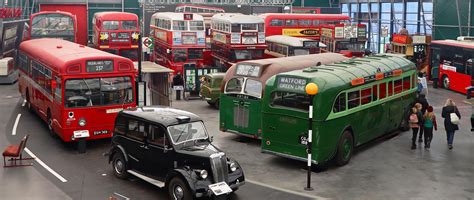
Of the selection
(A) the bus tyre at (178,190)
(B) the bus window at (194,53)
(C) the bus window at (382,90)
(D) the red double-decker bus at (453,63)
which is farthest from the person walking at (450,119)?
(B) the bus window at (194,53)

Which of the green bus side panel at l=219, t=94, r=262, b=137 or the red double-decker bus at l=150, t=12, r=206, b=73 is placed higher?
the red double-decker bus at l=150, t=12, r=206, b=73

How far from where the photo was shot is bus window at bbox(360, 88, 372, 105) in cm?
1695

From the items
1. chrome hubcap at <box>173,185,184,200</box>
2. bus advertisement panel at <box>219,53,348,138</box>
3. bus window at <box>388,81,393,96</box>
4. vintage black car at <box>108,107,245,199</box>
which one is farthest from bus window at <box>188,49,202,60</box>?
chrome hubcap at <box>173,185,184,200</box>

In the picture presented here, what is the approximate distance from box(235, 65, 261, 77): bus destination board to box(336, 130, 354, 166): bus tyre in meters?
3.85

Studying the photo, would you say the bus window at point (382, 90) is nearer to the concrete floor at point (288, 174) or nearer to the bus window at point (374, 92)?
the bus window at point (374, 92)

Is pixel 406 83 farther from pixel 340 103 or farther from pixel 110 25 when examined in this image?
pixel 110 25

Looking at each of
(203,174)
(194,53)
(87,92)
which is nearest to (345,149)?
(203,174)

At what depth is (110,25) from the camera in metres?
36.5

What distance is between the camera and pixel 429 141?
1819cm

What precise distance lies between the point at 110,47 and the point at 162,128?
2441 cm

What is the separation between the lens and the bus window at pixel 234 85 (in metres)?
18.9

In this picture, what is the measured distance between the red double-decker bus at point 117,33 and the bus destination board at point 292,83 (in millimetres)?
22215

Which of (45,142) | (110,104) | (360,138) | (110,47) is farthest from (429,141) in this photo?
(110,47)

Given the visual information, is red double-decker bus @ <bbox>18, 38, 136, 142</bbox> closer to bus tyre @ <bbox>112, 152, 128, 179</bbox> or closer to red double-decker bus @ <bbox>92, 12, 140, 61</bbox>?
bus tyre @ <bbox>112, 152, 128, 179</bbox>
